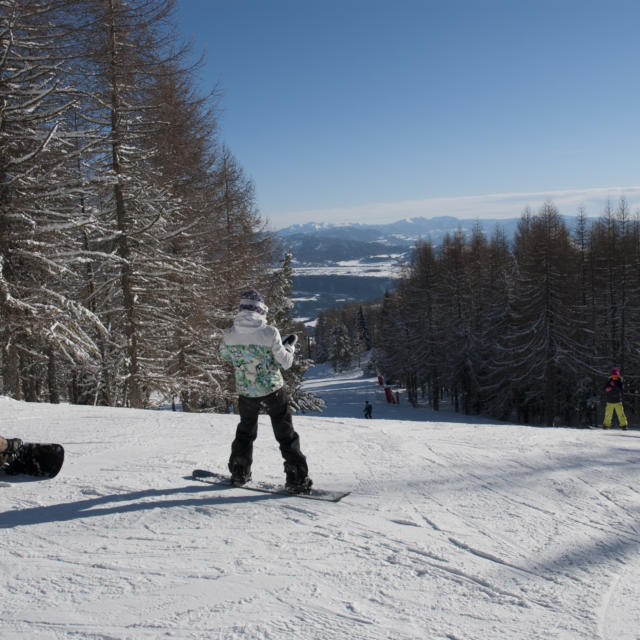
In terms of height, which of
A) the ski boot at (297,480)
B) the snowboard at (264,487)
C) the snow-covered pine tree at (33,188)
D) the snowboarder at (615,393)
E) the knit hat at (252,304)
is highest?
the snow-covered pine tree at (33,188)

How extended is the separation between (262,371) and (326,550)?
1.53 m

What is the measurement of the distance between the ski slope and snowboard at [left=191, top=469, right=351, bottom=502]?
92 mm

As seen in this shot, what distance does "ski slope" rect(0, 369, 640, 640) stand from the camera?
230 cm

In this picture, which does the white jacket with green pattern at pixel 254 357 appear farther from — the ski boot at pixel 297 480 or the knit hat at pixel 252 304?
the ski boot at pixel 297 480

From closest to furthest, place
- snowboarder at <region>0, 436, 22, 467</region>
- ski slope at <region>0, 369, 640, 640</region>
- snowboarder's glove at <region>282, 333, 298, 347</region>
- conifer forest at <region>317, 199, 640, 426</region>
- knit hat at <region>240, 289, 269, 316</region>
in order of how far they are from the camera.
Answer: ski slope at <region>0, 369, 640, 640</region> < snowboarder's glove at <region>282, 333, 298, 347</region> < knit hat at <region>240, 289, 269, 316</region> < snowboarder at <region>0, 436, 22, 467</region> < conifer forest at <region>317, 199, 640, 426</region>

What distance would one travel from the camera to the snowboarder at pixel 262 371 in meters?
4.02

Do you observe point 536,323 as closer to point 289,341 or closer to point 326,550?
point 289,341

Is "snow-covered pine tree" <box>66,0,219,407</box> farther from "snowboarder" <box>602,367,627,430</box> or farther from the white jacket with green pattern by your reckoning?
"snowboarder" <box>602,367,627,430</box>

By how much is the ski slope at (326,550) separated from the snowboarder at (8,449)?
0.87ft

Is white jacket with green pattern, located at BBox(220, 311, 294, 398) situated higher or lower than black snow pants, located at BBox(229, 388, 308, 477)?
higher

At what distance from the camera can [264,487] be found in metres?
4.27

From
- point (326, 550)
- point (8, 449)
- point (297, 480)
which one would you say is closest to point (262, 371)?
point (297, 480)

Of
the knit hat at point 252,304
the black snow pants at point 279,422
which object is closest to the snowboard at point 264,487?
the black snow pants at point 279,422

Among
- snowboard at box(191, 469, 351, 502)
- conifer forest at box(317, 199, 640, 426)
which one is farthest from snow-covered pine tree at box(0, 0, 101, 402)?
conifer forest at box(317, 199, 640, 426)
